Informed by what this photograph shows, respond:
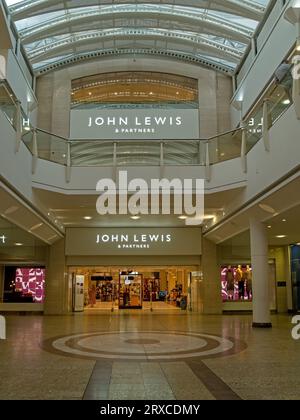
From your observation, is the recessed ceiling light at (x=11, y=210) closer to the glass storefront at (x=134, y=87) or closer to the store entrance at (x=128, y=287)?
the store entrance at (x=128, y=287)

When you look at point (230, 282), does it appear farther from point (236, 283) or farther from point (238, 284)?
point (238, 284)

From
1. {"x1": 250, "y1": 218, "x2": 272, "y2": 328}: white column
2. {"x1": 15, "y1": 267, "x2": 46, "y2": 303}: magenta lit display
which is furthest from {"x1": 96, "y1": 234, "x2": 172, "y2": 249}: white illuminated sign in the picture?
{"x1": 250, "y1": 218, "x2": 272, "y2": 328}: white column

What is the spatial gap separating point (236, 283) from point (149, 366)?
15.9m

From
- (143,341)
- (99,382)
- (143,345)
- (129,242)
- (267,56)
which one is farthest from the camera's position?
(129,242)

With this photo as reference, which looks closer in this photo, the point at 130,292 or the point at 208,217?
the point at 208,217

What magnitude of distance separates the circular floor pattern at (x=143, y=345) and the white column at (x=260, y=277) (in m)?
2.35

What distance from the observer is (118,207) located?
16.3m

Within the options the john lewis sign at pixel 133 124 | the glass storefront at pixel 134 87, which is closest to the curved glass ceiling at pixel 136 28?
the glass storefront at pixel 134 87

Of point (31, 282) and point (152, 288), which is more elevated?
point (31, 282)

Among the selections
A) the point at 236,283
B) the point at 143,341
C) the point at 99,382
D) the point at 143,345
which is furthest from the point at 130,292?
the point at 99,382

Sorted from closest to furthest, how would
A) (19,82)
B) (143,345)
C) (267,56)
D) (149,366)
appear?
1. (149,366)
2. (143,345)
3. (267,56)
4. (19,82)

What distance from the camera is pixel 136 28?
20531 mm

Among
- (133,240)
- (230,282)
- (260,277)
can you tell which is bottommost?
(230,282)
